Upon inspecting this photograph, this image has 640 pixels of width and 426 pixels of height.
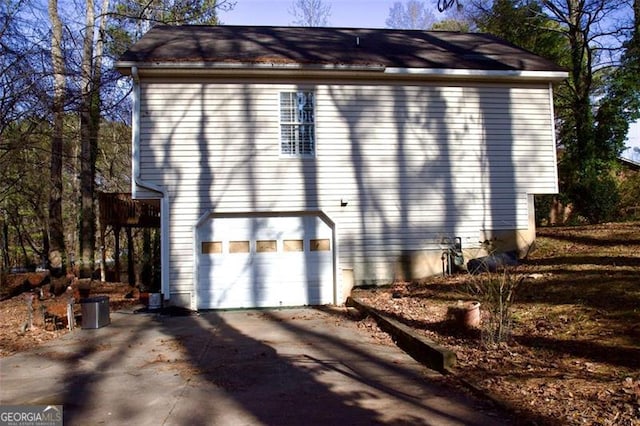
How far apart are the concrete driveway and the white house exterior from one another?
3.01 meters

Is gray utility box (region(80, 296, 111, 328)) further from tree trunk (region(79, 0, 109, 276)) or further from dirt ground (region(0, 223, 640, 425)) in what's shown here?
tree trunk (region(79, 0, 109, 276))

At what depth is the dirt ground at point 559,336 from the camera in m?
4.70

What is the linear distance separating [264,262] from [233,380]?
6.44 meters

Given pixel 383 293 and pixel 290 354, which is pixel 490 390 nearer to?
pixel 290 354

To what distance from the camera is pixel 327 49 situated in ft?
45.4

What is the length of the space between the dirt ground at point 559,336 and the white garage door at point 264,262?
1.30 m

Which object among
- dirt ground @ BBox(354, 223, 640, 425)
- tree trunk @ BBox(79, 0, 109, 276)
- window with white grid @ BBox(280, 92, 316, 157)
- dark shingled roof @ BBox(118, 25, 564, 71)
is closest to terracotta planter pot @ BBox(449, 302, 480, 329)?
dirt ground @ BBox(354, 223, 640, 425)

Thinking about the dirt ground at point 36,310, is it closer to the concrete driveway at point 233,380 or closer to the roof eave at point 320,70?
the concrete driveway at point 233,380

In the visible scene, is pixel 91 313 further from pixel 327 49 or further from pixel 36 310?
pixel 327 49

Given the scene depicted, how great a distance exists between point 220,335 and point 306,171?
482 cm

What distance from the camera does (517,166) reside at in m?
13.6

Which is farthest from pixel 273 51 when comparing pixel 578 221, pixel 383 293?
pixel 578 221

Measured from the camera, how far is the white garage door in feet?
40.9

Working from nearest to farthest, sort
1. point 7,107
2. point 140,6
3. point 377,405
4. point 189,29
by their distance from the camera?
point 377,405
point 7,107
point 189,29
point 140,6
